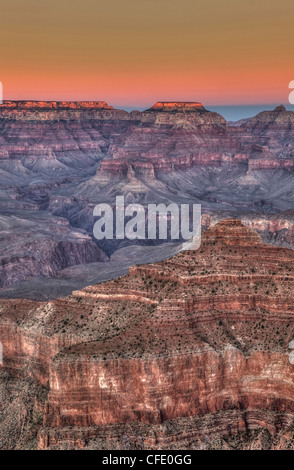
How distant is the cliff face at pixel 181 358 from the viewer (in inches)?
1991

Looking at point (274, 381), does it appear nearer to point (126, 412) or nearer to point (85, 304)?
point (126, 412)

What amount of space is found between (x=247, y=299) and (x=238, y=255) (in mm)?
4414

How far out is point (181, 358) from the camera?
167 ft

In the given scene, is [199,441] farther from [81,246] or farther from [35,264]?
[81,246]

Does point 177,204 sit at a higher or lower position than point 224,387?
higher

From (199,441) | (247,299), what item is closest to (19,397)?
(199,441)

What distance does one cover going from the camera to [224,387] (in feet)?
174

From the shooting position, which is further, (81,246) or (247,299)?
(81,246)

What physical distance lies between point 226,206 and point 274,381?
135 meters

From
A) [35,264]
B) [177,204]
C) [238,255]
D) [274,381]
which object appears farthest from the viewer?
[177,204]

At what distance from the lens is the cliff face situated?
5056cm
